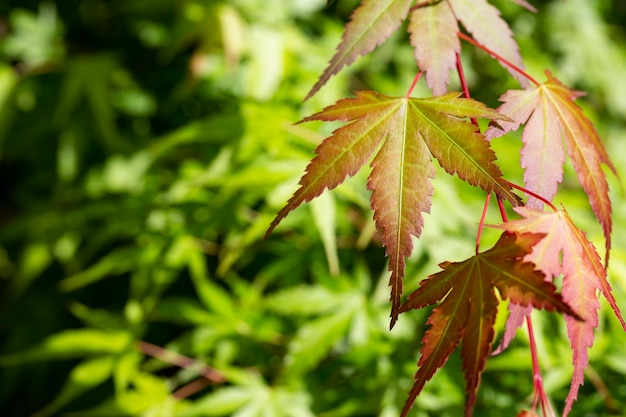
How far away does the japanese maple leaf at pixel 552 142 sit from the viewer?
64cm

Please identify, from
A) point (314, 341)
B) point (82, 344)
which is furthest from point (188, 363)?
point (314, 341)

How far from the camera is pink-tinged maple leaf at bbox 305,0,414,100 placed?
0.68 meters

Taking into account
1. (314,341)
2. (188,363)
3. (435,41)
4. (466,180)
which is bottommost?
(188,363)

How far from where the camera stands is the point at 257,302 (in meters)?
1.32

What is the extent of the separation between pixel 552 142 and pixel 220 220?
2.52 feet

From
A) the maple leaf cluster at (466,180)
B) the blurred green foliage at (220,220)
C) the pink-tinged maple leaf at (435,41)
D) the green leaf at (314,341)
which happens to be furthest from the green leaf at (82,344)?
the pink-tinged maple leaf at (435,41)

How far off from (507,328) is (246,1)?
4.05 feet

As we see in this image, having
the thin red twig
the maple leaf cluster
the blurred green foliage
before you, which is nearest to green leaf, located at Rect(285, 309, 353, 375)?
the blurred green foliage

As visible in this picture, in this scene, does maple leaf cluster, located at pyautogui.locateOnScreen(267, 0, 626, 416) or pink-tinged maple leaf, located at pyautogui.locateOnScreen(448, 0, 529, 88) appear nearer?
maple leaf cluster, located at pyautogui.locateOnScreen(267, 0, 626, 416)

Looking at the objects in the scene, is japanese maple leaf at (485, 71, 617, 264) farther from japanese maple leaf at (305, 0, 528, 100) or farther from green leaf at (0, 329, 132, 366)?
green leaf at (0, 329, 132, 366)

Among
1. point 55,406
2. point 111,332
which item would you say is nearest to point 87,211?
point 111,332

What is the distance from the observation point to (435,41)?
70cm

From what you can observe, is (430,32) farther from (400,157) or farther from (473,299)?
(473,299)

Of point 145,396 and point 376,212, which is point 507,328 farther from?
point 145,396
